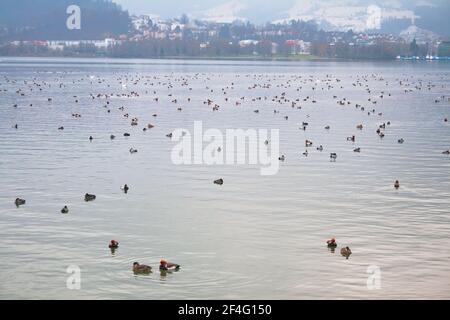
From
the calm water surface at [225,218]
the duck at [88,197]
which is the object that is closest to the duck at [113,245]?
the calm water surface at [225,218]

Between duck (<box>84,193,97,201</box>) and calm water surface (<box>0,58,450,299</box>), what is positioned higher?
duck (<box>84,193,97,201</box>)

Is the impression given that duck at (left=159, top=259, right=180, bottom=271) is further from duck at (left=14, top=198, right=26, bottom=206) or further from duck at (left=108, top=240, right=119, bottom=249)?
duck at (left=14, top=198, right=26, bottom=206)

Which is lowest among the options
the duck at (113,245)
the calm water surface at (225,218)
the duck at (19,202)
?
the calm water surface at (225,218)

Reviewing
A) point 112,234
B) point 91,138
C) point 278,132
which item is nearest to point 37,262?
point 112,234

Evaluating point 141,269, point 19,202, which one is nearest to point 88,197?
point 19,202

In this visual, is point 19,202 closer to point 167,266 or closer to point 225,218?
point 225,218

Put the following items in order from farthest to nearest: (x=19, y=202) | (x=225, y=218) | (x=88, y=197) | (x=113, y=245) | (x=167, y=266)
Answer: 1. (x=88, y=197)
2. (x=19, y=202)
3. (x=225, y=218)
4. (x=113, y=245)
5. (x=167, y=266)

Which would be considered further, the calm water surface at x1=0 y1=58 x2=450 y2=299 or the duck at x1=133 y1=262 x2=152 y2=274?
the duck at x1=133 y1=262 x2=152 y2=274

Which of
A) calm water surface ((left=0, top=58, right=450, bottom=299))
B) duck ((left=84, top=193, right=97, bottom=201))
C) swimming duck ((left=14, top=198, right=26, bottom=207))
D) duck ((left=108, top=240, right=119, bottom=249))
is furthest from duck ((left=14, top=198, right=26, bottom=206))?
duck ((left=108, top=240, right=119, bottom=249))

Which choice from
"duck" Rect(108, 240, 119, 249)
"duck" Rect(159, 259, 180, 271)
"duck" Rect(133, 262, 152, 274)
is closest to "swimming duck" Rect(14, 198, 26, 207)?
"duck" Rect(108, 240, 119, 249)

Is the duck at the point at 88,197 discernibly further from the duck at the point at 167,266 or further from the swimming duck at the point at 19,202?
the duck at the point at 167,266

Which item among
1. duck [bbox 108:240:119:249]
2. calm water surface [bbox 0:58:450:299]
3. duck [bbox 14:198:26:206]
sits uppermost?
duck [bbox 14:198:26:206]

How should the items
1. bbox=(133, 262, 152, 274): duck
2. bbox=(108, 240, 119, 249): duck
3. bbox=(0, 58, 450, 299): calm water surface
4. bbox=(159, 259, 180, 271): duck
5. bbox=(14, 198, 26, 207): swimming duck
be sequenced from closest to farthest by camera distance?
bbox=(0, 58, 450, 299): calm water surface
bbox=(133, 262, 152, 274): duck
bbox=(159, 259, 180, 271): duck
bbox=(108, 240, 119, 249): duck
bbox=(14, 198, 26, 207): swimming duck

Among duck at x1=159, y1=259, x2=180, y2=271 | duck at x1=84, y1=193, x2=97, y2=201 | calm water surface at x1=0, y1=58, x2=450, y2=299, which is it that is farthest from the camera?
duck at x1=84, y1=193, x2=97, y2=201
